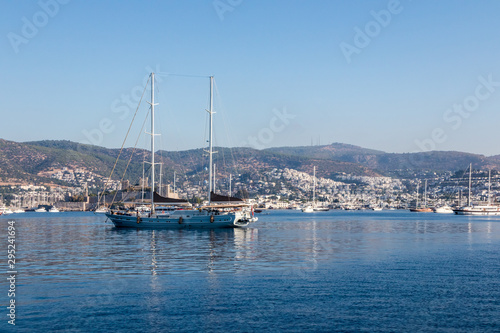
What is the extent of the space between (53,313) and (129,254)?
1929 cm

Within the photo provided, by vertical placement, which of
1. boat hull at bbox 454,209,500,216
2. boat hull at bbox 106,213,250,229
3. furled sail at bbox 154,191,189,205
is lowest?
boat hull at bbox 454,209,500,216

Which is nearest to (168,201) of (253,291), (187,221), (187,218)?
(187,218)

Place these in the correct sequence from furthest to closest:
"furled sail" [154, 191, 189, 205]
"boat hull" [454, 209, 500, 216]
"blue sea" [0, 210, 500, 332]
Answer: "boat hull" [454, 209, 500, 216] < "furled sail" [154, 191, 189, 205] < "blue sea" [0, 210, 500, 332]

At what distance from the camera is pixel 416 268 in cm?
3306

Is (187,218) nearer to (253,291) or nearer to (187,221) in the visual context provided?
(187,221)

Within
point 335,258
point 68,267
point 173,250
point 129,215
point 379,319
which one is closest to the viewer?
point 379,319

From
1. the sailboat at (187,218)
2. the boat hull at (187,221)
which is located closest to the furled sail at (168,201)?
the sailboat at (187,218)

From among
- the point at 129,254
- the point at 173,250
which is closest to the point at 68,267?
the point at 129,254

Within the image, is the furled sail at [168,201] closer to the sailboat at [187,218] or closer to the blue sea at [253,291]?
the sailboat at [187,218]

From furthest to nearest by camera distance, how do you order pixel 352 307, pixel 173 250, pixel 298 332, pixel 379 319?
pixel 173 250, pixel 352 307, pixel 379 319, pixel 298 332

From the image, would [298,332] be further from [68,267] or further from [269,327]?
[68,267]

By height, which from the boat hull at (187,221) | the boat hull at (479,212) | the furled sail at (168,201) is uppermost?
the furled sail at (168,201)

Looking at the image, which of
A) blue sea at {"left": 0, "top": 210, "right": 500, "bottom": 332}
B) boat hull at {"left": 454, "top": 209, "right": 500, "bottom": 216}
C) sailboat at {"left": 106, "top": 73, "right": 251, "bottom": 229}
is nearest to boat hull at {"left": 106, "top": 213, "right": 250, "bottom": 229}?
sailboat at {"left": 106, "top": 73, "right": 251, "bottom": 229}

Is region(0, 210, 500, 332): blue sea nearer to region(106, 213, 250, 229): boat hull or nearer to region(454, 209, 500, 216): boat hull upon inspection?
region(106, 213, 250, 229): boat hull
